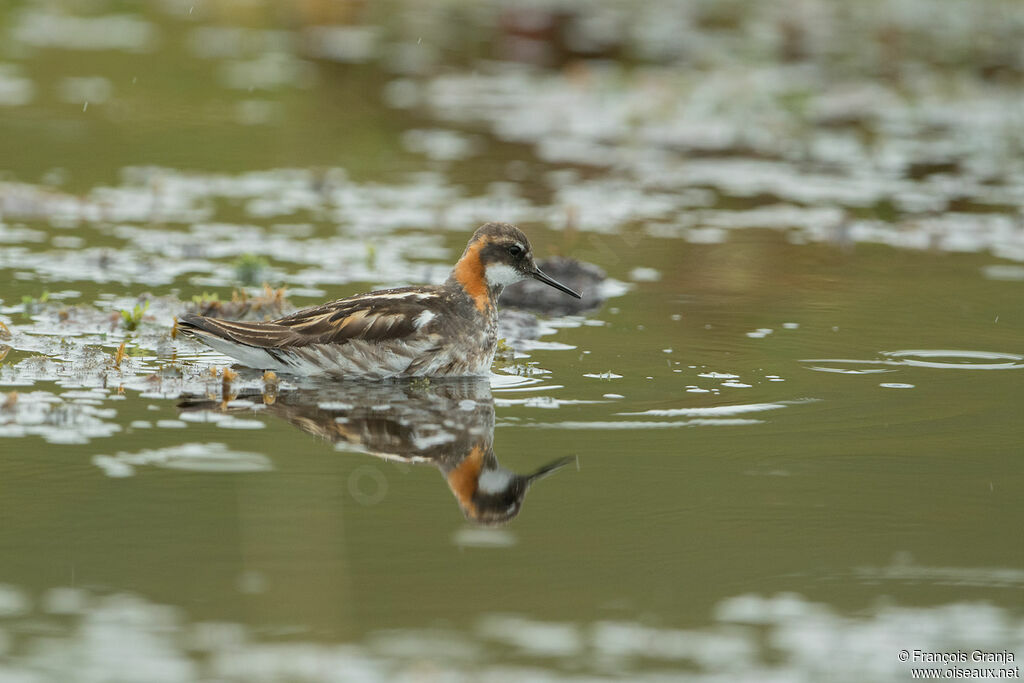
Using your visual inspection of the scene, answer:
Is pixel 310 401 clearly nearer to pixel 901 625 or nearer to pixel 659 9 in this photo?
pixel 901 625

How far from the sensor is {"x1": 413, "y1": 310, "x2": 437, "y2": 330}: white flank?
11492 millimetres

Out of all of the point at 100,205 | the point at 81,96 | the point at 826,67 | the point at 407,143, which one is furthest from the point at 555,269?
the point at 826,67

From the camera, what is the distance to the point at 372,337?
1139cm

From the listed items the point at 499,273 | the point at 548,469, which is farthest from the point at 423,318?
the point at 548,469

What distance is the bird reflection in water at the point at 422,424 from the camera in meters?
9.12

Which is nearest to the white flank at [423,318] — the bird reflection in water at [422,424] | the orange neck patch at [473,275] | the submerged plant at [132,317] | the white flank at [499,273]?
the bird reflection in water at [422,424]

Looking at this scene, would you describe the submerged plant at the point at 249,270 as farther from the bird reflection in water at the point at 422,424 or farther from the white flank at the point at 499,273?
the bird reflection in water at the point at 422,424

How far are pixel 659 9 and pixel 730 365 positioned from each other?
74.1 feet

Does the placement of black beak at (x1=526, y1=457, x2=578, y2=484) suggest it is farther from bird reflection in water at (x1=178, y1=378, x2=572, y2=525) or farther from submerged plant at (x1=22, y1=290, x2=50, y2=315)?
submerged plant at (x1=22, y1=290, x2=50, y2=315)

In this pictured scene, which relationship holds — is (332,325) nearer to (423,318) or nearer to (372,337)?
(372,337)

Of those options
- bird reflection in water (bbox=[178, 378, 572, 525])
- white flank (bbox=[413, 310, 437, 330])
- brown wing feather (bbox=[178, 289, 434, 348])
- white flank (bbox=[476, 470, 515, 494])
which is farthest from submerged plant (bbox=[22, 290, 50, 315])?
white flank (bbox=[476, 470, 515, 494])

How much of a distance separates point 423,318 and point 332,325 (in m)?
0.64

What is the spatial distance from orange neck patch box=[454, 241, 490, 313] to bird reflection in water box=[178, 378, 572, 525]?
0.71 meters

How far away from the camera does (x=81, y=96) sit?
23875 mm
